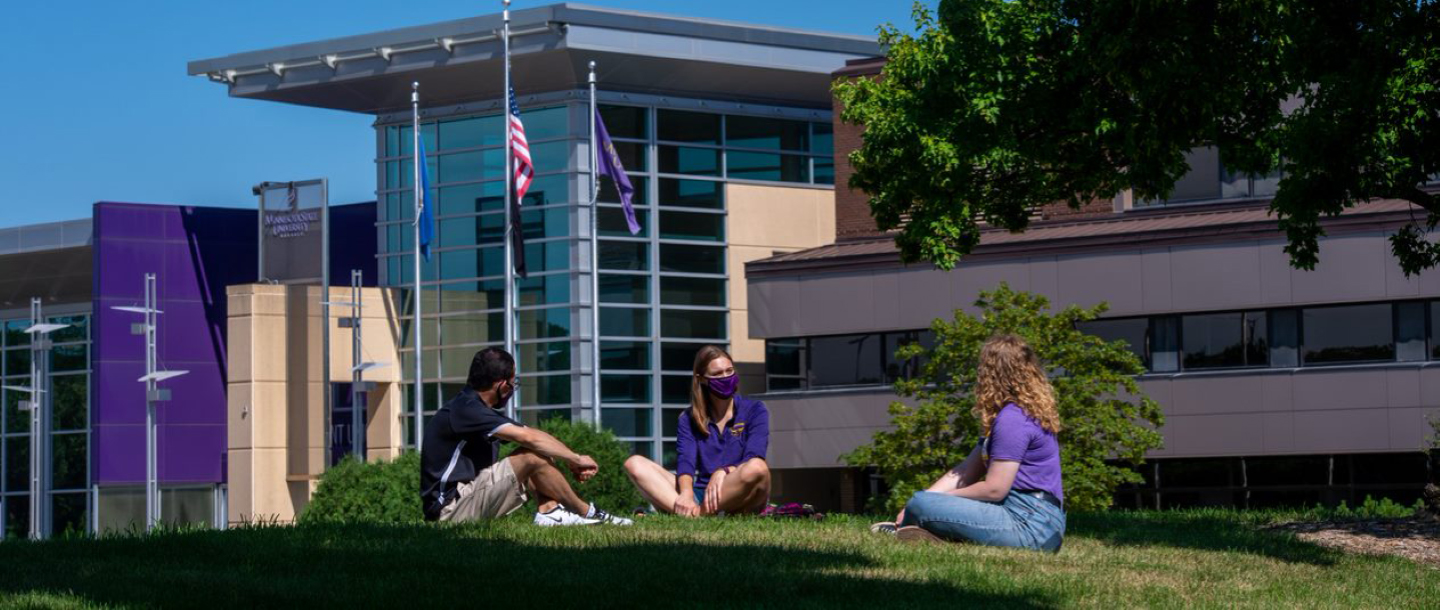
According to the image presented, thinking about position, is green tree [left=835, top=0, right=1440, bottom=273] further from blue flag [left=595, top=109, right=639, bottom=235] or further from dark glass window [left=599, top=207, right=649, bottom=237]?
dark glass window [left=599, top=207, right=649, bottom=237]

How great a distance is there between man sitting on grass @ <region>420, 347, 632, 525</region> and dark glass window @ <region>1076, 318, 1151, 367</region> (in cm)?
3169

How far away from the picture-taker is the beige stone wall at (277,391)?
59188 mm

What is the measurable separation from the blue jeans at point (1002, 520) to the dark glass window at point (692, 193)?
43044 mm

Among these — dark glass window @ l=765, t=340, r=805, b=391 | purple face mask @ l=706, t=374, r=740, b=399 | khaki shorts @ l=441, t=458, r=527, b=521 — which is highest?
dark glass window @ l=765, t=340, r=805, b=391

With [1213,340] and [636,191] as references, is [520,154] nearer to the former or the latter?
[636,191]

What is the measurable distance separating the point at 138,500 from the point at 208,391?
13.4 feet

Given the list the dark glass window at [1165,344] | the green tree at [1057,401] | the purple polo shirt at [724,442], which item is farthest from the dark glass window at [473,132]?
the purple polo shirt at [724,442]

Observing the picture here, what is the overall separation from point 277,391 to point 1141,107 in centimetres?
4430

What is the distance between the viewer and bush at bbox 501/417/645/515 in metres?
31.0

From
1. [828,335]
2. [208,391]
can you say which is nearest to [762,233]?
[828,335]

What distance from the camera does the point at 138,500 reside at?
63.2m

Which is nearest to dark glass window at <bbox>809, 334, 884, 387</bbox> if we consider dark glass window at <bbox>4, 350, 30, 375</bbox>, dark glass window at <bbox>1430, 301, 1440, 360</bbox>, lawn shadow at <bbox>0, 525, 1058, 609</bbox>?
dark glass window at <bbox>1430, 301, 1440, 360</bbox>

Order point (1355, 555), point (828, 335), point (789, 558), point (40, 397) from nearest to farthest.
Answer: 1. point (789, 558)
2. point (1355, 555)
3. point (828, 335)
4. point (40, 397)

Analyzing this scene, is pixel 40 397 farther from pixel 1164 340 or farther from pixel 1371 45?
pixel 1371 45
